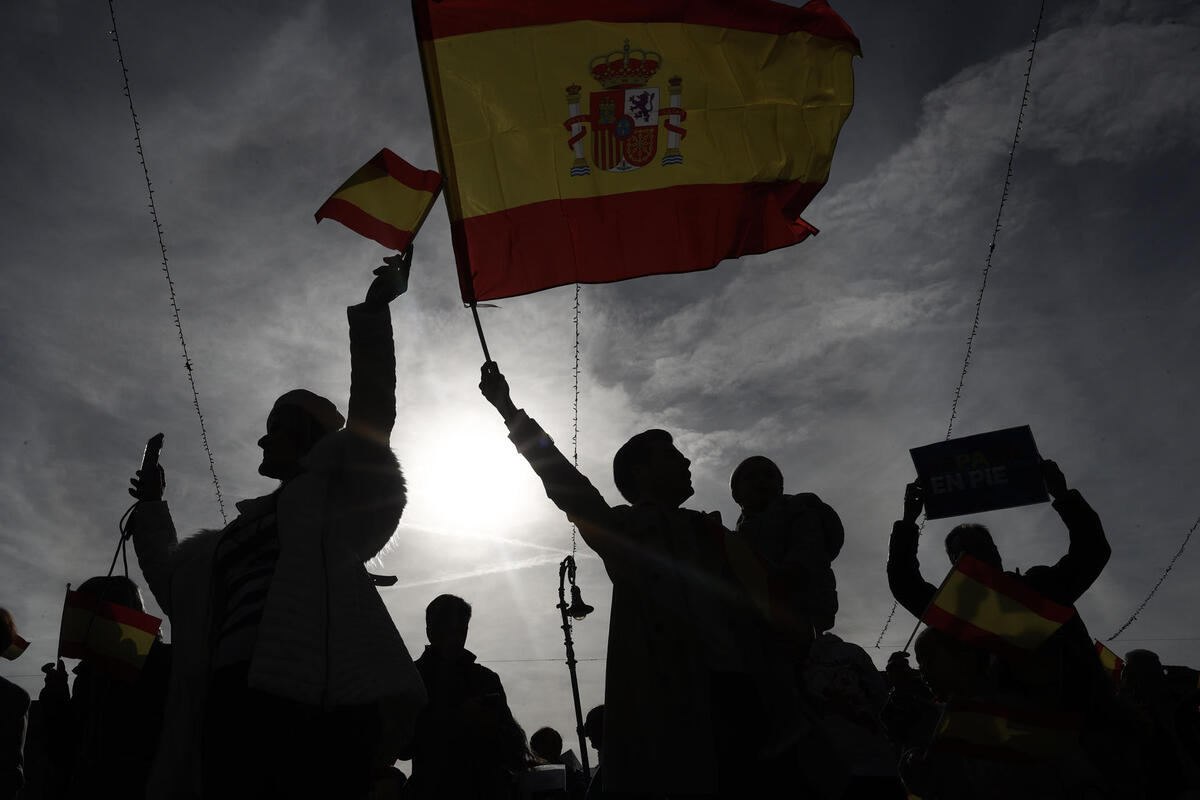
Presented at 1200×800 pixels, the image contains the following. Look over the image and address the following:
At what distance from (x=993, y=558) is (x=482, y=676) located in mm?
2874

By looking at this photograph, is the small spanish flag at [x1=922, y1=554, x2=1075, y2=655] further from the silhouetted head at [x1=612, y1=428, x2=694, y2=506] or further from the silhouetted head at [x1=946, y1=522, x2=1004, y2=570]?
the silhouetted head at [x1=612, y1=428, x2=694, y2=506]

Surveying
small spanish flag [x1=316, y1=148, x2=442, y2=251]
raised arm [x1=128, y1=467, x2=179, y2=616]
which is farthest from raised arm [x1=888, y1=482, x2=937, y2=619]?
raised arm [x1=128, y1=467, x2=179, y2=616]

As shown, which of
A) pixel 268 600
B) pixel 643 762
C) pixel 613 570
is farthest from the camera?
pixel 613 570

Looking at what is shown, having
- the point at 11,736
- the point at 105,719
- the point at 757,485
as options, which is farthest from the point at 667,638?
the point at 11,736

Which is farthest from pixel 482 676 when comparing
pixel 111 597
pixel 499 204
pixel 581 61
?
pixel 581 61

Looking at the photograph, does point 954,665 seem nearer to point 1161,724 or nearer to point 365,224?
point 1161,724

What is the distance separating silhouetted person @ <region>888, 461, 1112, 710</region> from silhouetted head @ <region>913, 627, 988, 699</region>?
196 millimetres

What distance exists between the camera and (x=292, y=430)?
10.5 feet

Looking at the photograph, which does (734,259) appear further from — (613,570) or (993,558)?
(613,570)

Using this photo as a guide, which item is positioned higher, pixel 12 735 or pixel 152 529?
pixel 152 529

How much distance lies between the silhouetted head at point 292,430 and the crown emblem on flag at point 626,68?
259cm

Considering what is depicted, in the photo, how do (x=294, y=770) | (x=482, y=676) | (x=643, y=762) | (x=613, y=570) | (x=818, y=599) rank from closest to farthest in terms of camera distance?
(x=294, y=770) → (x=643, y=762) → (x=613, y=570) → (x=818, y=599) → (x=482, y=676)

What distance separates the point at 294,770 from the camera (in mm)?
2424

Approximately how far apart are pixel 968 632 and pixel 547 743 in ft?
19.4
